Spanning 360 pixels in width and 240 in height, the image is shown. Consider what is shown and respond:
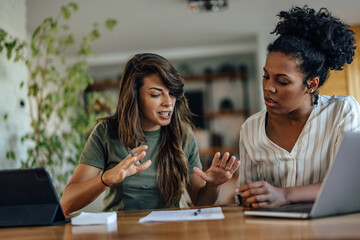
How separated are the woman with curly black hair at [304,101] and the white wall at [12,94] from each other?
7.05 feet

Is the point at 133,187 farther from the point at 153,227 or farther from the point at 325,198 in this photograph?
the point at 325,198

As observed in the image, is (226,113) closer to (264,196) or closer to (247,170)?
(247,170)

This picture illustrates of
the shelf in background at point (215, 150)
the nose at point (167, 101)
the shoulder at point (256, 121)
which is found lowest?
the shelf in background at point (215, 150)

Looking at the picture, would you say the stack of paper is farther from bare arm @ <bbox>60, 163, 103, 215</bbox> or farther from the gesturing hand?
the gesturing hand

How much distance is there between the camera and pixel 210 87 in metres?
7.04

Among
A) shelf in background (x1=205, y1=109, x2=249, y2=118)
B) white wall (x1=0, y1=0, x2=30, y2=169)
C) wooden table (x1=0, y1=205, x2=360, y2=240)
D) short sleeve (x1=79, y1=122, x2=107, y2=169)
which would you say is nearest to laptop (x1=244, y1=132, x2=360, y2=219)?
wooden table (x1=0, y1=205, x2=360, y2=240)

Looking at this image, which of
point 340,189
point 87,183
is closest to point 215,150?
point 87,183

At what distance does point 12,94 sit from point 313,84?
7.96 feet

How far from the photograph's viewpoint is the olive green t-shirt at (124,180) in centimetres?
175

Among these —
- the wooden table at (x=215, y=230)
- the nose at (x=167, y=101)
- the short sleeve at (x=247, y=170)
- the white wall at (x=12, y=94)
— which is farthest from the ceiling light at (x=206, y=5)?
the wooden table at (x=215, y=230)

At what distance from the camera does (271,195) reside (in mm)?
1264

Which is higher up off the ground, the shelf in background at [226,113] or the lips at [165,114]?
the lips at [165,114]

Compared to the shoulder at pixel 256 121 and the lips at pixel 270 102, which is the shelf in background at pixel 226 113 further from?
the lips at pixel 270 102

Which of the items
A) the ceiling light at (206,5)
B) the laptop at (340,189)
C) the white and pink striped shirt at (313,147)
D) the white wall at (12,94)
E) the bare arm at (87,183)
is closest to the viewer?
the laptop at (340,189)
